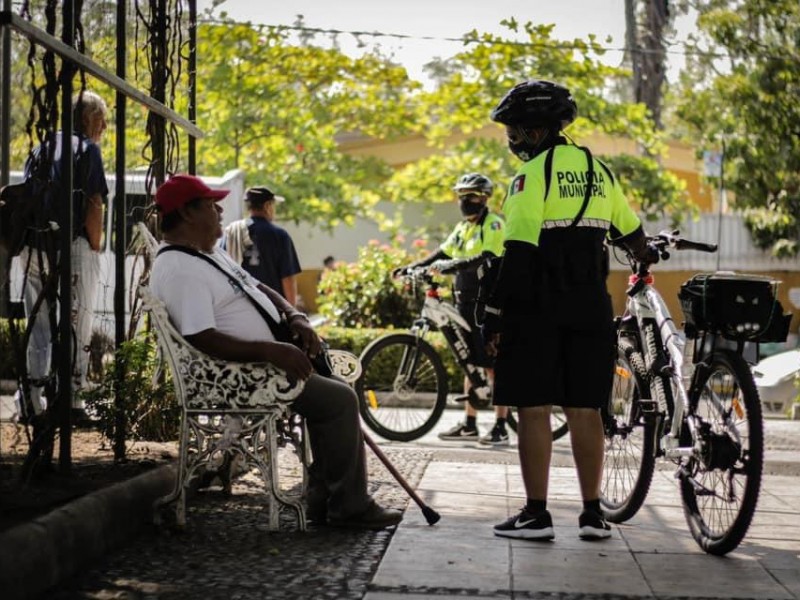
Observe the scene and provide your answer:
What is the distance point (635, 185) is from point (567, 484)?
17165 mm

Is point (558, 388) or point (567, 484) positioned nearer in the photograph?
point (558, 388)

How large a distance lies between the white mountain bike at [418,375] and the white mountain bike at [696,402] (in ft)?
11.8

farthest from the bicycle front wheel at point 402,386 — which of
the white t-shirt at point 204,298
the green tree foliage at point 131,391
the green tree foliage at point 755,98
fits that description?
the green tree foliage at point 755,98

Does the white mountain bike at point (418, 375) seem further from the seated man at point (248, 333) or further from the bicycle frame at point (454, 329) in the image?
the seated man at point (248, 333)

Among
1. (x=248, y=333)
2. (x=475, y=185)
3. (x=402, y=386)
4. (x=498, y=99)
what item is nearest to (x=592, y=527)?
(x=248, y=333)

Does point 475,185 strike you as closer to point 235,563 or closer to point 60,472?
point 60,472

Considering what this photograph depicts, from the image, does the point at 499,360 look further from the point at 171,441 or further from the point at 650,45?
the point at 650,45

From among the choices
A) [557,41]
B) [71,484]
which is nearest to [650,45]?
[557,41]

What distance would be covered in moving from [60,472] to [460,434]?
4.98 m

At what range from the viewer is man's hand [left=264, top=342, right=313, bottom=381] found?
5.55 metres

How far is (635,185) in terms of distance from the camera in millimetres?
24203

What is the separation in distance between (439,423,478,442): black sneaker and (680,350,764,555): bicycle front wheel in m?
4.52

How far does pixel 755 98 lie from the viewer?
1759 centimetres

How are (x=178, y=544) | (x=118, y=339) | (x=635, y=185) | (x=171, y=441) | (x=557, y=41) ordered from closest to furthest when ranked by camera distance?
(x=178, y=544), (x=118, y=339), (x=171, y=441), (x=557, y=41), (x=635, y=185)
